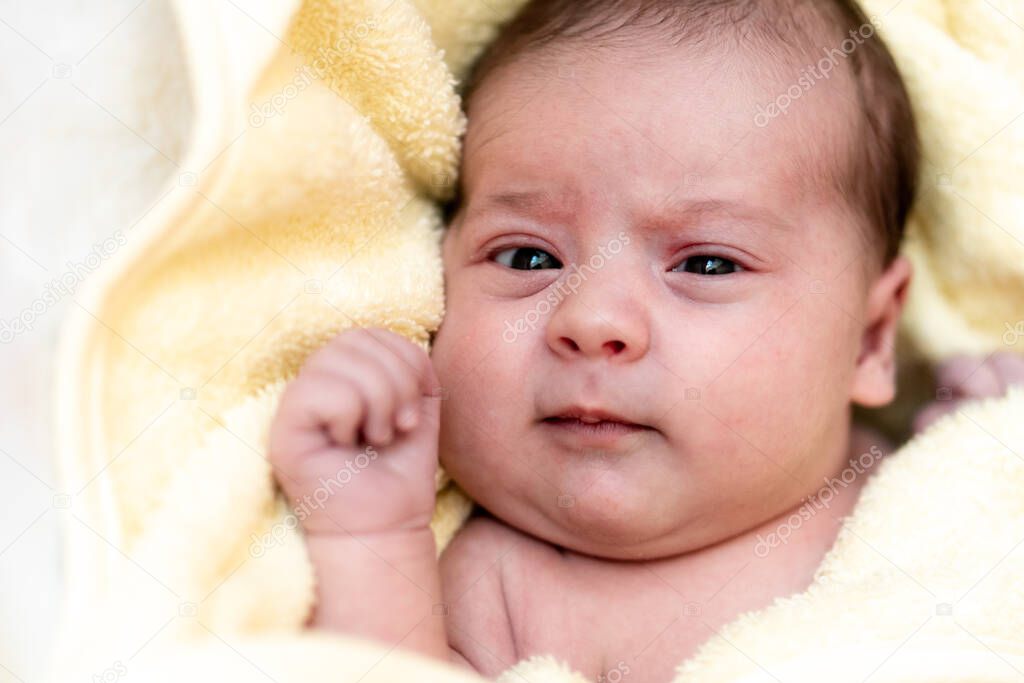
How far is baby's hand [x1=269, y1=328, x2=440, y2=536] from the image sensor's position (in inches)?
49.3

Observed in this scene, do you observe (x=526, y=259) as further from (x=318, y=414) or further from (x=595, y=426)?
(x=318, y=414)

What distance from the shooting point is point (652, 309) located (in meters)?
1.40

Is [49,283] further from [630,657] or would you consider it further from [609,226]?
[630,657]

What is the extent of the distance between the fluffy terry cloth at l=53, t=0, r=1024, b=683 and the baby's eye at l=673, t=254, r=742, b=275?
37 centimetres

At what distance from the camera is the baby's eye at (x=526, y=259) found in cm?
152

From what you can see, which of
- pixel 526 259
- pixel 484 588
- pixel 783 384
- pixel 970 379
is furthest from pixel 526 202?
pixel 970 379

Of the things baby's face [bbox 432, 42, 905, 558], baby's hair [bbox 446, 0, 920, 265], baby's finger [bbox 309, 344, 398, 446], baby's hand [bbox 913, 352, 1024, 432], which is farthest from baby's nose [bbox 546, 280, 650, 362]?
baby's hand [bbox 913, 352, 1024, 432]

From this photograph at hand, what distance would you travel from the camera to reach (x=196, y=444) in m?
1.34

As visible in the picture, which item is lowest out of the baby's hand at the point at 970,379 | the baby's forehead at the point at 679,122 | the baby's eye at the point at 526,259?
the baby's hand at the point at 970,379

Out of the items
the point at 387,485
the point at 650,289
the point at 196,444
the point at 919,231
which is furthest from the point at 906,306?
the point at 196,444

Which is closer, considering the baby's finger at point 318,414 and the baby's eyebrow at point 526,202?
the baby's finger at point 318,414

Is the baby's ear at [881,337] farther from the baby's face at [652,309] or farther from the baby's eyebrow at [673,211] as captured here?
the baby's eyebrow at [673,211]

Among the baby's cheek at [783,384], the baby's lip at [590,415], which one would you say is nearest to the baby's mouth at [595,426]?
the baby's lip at [590,415]

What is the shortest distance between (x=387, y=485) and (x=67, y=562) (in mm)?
372
